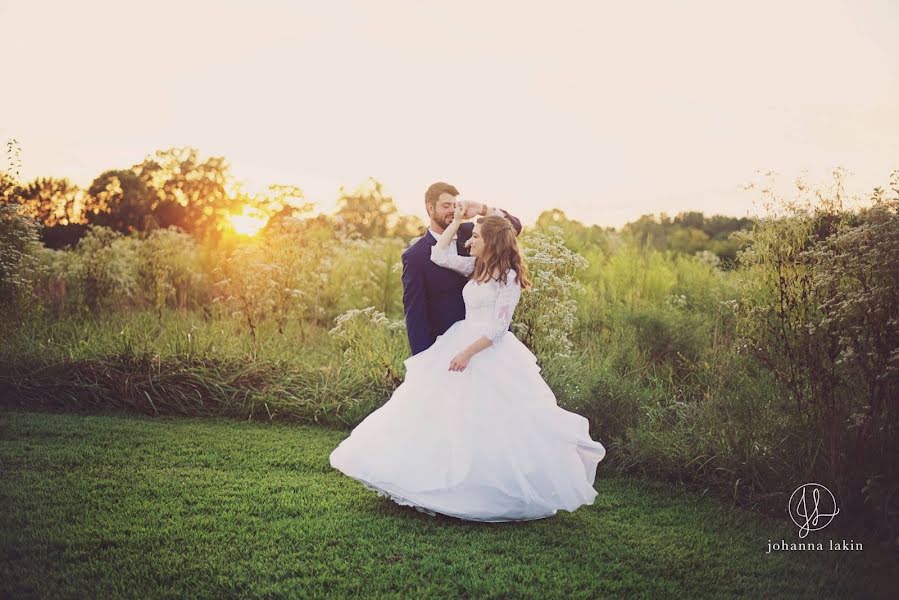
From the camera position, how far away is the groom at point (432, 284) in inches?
195

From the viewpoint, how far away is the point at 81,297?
9.99 m

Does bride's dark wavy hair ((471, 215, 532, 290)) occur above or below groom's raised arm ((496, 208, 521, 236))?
below

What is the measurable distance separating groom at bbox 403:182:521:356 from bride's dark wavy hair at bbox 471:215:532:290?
23 centimetres

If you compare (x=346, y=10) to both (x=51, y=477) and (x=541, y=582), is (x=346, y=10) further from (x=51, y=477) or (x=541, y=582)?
(x=541, y=582)

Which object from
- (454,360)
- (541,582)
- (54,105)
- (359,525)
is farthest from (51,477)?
(54,105)

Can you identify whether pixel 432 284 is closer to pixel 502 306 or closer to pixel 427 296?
pixel 427 296

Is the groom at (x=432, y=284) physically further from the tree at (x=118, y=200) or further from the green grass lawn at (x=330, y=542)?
the tree at (x=118, y=200)

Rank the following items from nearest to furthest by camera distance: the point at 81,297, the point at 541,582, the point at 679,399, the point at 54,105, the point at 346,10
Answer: the point at 541,582
the point at 679,399
the point at 54,105
the point at 346,10
the point at 81,297

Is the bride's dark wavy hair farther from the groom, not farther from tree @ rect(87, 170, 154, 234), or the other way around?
tree @ rect(87, 170, 154, 234)

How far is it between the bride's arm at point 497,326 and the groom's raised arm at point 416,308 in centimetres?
41

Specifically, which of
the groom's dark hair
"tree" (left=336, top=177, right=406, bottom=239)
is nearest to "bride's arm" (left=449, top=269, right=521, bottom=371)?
the groom's dark hair

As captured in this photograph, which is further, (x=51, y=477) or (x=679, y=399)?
(x=679, y=399)

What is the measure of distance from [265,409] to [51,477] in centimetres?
250

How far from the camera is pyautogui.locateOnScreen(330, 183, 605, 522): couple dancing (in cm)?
444
